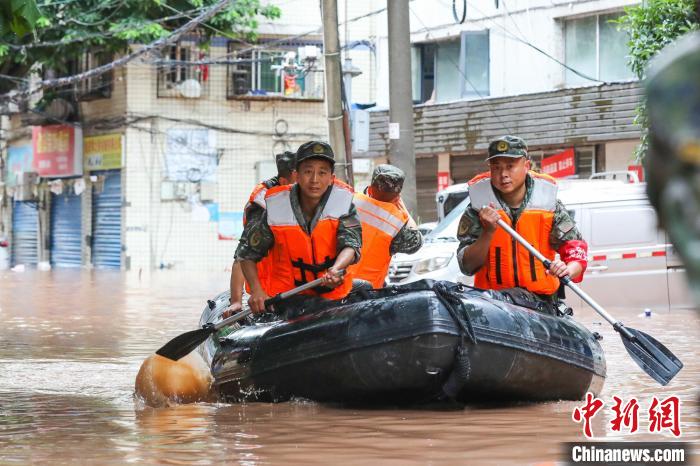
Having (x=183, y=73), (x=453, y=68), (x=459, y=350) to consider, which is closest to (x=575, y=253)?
(x=459, y=350)

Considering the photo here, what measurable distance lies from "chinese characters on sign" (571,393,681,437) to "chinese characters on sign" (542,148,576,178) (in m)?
17.4

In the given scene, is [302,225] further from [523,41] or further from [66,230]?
[66,230]

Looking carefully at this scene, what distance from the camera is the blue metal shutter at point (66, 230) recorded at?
111ft

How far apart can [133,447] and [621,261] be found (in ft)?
36.2

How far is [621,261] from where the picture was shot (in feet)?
54.3

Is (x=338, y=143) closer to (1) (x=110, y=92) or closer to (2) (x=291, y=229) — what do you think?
(2) (x=291, y=229)

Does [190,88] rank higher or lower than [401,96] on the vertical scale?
higher

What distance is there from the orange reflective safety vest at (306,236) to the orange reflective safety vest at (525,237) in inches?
33.2

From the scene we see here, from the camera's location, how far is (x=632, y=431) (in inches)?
261

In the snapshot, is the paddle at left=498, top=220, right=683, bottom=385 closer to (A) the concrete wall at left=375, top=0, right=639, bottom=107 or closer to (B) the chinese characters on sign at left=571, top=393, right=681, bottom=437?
(B) the chinese characters on sign at left=571, top=393, right=681, bottom=437

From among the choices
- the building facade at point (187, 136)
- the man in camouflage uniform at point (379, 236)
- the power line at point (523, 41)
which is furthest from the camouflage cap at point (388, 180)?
the building facade at point (187, 136)

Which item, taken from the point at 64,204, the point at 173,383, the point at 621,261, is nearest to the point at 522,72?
the point at 621,261

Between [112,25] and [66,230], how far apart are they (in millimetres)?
7761

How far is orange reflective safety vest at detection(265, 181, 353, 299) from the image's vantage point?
8.23 meters
